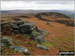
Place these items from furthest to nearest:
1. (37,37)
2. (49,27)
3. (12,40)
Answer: (49,27), (37,37), (12,40)

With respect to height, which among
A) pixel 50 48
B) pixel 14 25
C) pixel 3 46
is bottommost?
pixel 50 48

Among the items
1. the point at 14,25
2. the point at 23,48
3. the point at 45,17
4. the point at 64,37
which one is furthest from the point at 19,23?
Result: the point at 45,17

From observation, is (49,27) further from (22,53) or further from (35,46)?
(22,53)

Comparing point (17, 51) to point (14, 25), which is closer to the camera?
point (17, 51)

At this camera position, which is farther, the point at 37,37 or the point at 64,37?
the point at 64,37

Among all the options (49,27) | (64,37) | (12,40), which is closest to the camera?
(12,40)

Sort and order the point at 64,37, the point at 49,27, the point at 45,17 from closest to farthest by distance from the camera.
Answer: the point at 64,37
the point at 49,27
the point at 45,17

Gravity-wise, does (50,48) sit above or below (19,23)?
below

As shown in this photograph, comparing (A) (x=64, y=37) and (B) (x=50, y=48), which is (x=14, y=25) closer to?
(B) (x=50, y=48)

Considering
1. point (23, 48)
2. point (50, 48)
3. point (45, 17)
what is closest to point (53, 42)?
point (50, 48)
